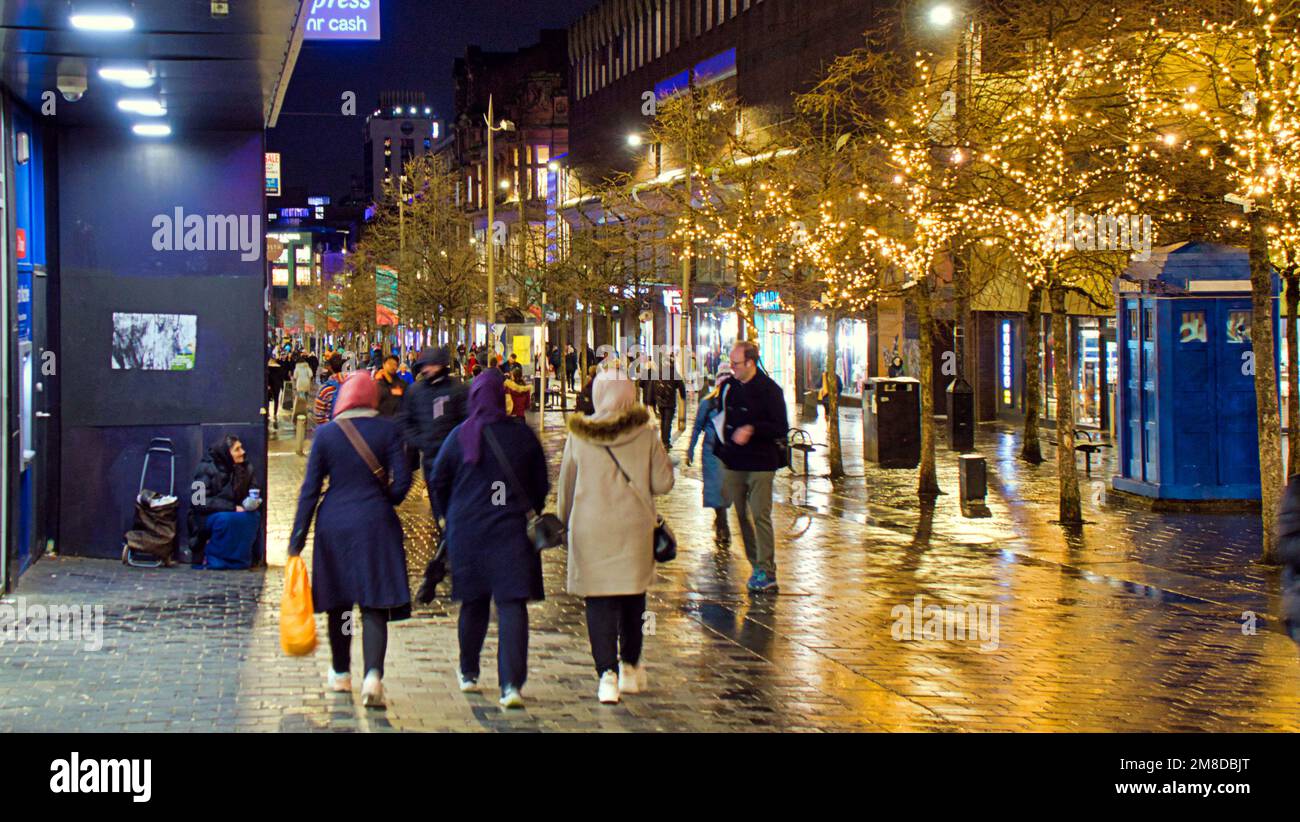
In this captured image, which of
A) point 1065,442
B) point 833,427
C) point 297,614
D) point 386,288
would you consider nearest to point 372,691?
point 297,614

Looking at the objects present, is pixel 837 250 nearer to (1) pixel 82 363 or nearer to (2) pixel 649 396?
(2) pixel 649 396

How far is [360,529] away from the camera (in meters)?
7.56

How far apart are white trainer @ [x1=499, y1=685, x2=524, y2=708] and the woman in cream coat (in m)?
0.45

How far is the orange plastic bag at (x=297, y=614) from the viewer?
292 inches

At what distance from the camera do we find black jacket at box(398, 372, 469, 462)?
467 inches

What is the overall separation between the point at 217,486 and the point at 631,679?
588 cm

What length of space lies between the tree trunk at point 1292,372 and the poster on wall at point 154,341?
34.1 feet

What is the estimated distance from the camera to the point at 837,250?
78.4 feet

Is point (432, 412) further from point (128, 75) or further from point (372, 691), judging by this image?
point (372, 691)

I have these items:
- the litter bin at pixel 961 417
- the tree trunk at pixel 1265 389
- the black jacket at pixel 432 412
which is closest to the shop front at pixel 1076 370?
the litter bin at pixel 961 417

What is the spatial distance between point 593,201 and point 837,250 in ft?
168

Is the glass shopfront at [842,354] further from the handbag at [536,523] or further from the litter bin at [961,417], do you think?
the handbag at [536,523]
